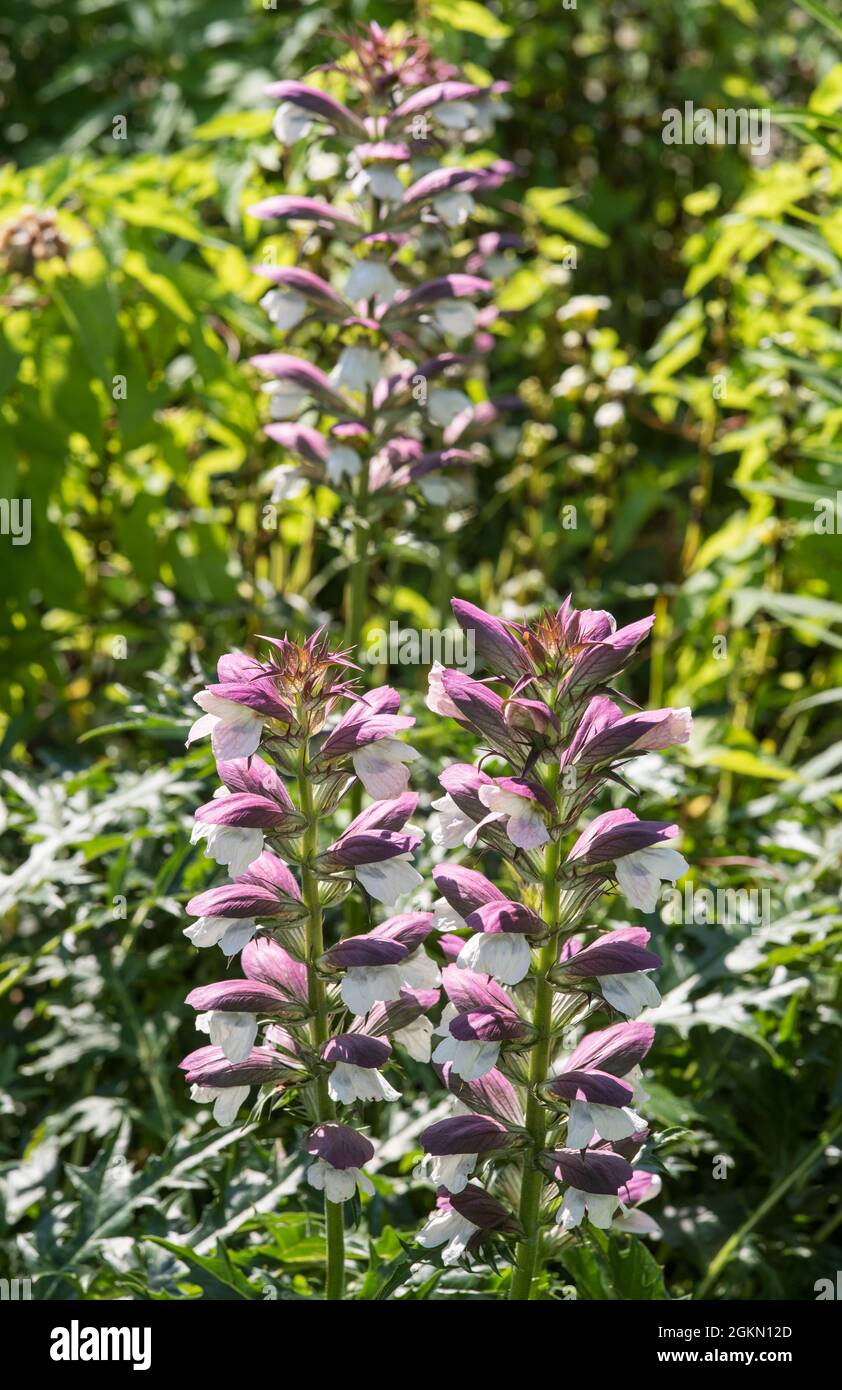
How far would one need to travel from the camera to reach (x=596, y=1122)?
137 centimetres

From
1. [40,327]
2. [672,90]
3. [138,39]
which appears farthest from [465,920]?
[672,90]

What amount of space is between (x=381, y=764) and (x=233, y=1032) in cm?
30

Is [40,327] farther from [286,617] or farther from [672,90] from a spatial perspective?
[672,90]

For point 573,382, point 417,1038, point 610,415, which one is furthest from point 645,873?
point 573,382

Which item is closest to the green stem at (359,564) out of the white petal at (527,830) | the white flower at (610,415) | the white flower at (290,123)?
the white flower at (290,123)

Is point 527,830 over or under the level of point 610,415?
under

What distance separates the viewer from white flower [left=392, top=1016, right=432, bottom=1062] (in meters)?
1.57

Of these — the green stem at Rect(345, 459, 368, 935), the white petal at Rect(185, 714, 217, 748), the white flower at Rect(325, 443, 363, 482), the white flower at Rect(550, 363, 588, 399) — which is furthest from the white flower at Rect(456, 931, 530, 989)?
the white flower at Rect(550, 363, 588, 399)

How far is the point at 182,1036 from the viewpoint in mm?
2531

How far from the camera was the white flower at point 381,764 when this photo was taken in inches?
57.2

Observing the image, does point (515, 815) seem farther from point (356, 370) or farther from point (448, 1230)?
point (356, 370)

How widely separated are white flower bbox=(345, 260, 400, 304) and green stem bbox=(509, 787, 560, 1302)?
115 centimetres

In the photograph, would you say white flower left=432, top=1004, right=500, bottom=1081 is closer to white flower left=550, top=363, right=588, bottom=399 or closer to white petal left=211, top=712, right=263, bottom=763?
white petal left=211, top=712, right=263, bottom=763

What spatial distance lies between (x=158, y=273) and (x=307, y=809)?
156cm
